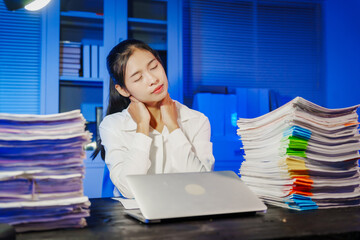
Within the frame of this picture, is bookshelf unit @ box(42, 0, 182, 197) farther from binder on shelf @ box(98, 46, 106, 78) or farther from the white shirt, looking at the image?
the white shirt

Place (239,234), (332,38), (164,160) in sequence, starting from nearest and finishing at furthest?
(239,234) → (164,160) → (332,38)

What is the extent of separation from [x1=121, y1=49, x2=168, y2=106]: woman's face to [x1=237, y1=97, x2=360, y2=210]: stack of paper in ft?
2.21

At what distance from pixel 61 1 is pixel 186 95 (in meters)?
1.35

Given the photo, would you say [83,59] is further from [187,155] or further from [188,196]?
[188,196]

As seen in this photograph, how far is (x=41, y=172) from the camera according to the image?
2.12 ft

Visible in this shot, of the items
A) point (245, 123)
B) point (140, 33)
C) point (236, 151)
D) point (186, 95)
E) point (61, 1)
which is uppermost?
point (61, 1)

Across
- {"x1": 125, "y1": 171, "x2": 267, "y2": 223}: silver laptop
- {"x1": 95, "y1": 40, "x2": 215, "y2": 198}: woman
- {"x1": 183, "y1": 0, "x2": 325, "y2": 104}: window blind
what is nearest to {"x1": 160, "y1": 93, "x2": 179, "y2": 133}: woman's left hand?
{"x1": 95, "y1": 40, "x2": 215, "y2": 198}: woman

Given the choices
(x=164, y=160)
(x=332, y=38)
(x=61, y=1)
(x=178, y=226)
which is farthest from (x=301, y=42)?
(x=178, y=226)

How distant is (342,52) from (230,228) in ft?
11.2

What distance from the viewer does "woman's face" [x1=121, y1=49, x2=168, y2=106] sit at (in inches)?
60.3

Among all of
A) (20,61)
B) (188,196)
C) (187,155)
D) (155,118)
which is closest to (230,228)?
(188,196)

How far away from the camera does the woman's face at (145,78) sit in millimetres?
1531

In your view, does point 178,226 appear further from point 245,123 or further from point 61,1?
point 61,1

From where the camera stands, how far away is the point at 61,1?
2.88m
